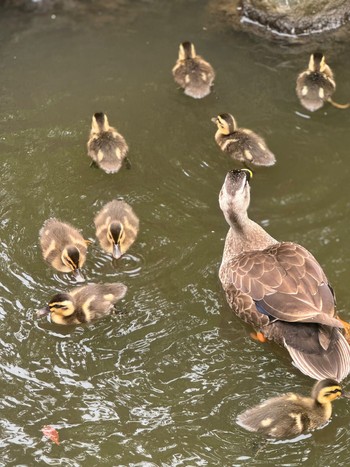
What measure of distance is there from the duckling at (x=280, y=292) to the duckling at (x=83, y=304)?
0.64m

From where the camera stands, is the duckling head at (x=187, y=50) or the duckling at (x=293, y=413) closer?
the duckling at (x=293, y=413)

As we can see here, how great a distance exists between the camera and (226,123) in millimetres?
5172

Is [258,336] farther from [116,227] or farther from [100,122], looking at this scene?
[100,122]

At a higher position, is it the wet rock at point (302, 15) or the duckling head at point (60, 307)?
the wet rock at point (302, 15)

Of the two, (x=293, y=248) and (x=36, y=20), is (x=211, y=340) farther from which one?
(x=36, y=20)

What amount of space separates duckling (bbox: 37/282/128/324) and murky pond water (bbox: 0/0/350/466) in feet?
0.31

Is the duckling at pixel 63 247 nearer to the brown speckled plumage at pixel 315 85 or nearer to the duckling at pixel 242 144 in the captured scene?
the duckling at pixel 242 144

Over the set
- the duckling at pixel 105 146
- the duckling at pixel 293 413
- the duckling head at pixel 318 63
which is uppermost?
the duckling head at pixel 318 63

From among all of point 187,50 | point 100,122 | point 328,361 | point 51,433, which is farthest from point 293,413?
point 187,50

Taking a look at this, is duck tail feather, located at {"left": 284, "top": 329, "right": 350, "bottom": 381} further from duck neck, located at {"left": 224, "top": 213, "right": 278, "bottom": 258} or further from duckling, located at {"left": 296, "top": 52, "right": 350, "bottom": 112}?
duckling, located at {"left": 296, "top": 52, "right": 350, "bottom": 112}

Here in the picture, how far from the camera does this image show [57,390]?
12.9 ft

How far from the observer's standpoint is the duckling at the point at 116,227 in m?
4.50

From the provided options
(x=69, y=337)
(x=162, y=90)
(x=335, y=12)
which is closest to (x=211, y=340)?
(x=69, y=337)

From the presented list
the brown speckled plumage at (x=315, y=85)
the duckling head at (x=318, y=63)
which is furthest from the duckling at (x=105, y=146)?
the duckling head at (x=318, y=63)
